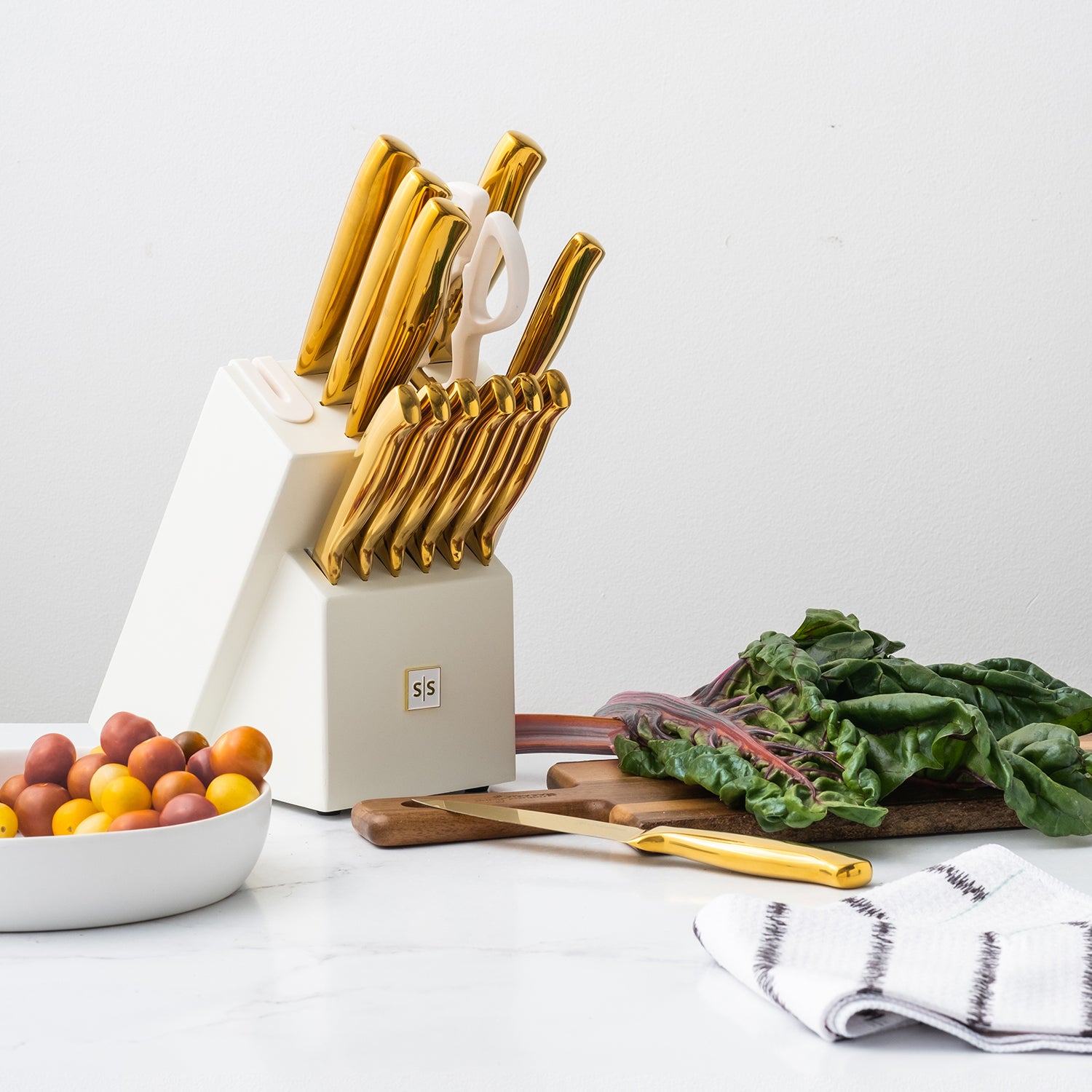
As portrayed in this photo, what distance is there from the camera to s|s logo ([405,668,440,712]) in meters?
0.92

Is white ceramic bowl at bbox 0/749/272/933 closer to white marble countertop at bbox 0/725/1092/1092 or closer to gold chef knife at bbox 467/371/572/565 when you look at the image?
white marble countertop at bbox 0/725/1092/1092

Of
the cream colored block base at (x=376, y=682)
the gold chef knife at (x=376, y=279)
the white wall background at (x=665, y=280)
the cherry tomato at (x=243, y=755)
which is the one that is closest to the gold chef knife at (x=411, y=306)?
the gold chef knife at (x=376, y=279)

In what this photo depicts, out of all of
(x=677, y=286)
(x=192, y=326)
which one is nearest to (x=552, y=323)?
(x=677, y=286)

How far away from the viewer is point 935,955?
0.59m

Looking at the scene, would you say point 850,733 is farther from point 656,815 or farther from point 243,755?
point 243,755

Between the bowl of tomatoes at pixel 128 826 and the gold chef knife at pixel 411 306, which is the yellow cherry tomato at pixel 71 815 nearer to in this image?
the bowl of tomatoes at pixel 128 826

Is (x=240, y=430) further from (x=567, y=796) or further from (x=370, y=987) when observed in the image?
(x=370, y=987)

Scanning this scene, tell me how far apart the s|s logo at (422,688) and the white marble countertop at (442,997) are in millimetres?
147

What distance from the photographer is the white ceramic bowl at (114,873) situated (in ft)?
2.14

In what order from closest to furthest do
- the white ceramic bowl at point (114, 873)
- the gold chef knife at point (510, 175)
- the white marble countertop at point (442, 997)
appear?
the white marble countertop at point (442, 997), the white ceramic bowl at point (114, 873), the gold chef knife at point (510, 175)

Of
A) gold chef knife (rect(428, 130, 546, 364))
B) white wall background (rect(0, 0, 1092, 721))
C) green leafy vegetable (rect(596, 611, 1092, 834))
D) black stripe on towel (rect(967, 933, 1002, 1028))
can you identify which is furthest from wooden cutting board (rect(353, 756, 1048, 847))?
white wall background (rect(0, 0, 1092, 721))

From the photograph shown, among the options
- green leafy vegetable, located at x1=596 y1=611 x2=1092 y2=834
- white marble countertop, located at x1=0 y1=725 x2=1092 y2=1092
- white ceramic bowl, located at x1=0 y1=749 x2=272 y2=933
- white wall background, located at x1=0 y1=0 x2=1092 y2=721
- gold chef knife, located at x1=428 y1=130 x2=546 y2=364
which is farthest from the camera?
white wall background, located at x1=0 y1=0 x2=1092 y2=721

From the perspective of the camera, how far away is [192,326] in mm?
2213

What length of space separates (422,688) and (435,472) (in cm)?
15
